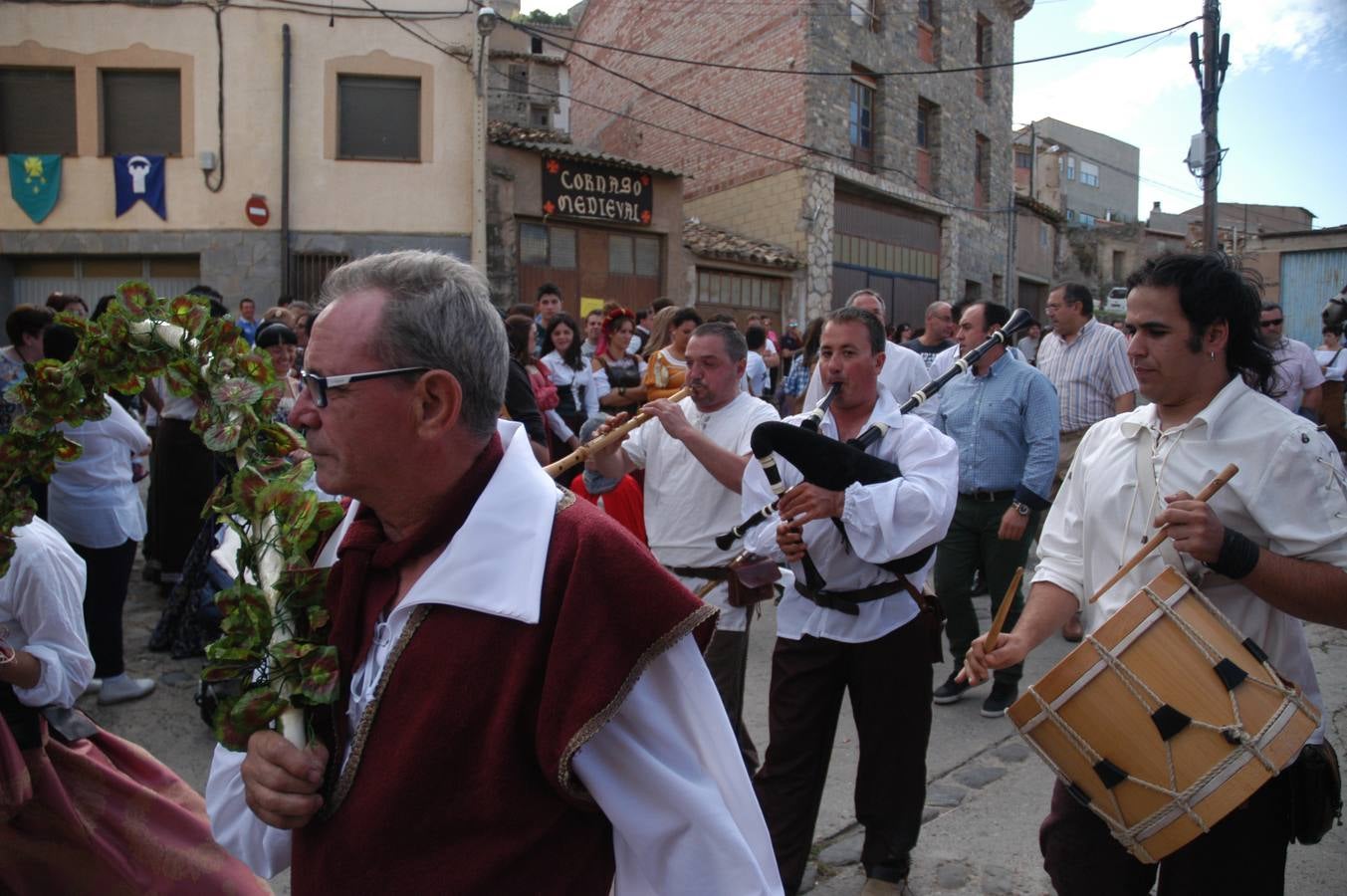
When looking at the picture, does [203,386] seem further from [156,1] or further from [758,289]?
[758,289]

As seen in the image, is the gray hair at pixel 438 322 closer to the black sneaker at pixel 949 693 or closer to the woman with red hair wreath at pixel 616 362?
the black sneaker at pixel 949 693

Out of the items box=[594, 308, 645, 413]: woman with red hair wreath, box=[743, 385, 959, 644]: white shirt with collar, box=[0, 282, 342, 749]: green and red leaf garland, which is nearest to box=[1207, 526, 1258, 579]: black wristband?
box=[743, 385, 959, 644]: white shirt with collar

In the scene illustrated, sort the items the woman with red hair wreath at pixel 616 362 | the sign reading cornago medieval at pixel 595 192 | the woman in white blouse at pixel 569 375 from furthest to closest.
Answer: the sign reading cornago medieval at pixel 595 192
the woman with red hair wreath at pixel 616 362
the woman in white blouse at pixel 569 375

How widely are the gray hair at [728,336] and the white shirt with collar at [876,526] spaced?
2.05ft

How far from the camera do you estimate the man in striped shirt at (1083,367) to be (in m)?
5.89

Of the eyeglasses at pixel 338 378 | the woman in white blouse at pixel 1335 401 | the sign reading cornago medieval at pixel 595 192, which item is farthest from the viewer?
the sign reading cornago medieval at pixel 595 192

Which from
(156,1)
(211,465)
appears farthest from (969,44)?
(211,465)

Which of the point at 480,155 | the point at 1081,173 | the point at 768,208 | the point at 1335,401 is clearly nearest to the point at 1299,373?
the point at 1335,401

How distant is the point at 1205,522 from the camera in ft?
6.70

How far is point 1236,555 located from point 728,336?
2.22 meters

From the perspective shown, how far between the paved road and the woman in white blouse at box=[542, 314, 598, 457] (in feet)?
8.49

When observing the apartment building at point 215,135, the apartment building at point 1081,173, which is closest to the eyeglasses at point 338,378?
the apartment building at point 215,135

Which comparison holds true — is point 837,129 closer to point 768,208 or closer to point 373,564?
point 768,208

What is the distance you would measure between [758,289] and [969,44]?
416 inches
